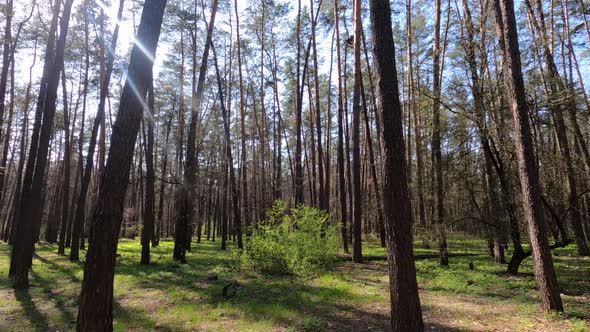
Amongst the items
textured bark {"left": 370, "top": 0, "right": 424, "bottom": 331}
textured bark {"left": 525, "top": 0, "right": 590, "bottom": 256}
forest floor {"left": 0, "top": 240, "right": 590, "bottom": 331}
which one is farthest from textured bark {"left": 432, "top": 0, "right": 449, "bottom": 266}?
textured bark {"left": 370, "top": 0, "right": 424, "bottom": 331}

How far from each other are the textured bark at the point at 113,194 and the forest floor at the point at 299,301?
1753 mm

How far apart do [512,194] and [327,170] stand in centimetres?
1104

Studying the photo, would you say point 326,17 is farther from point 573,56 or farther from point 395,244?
point 395,244

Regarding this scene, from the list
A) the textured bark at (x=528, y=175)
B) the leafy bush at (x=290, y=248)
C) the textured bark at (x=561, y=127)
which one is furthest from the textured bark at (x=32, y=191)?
the textured bark at (x=561, y=127)

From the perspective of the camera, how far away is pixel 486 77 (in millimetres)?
8664

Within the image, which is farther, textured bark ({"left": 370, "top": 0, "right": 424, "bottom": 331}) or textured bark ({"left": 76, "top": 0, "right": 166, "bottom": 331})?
textured bark ({"left": 370, "top": 0, "right": 424, "bottom": 331})

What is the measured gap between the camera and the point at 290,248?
31.5 ft

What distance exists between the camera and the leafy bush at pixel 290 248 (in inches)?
A: 380

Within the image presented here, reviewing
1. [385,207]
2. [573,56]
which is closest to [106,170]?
[385,207]

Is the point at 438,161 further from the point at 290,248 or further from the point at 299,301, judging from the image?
the point at 299,301

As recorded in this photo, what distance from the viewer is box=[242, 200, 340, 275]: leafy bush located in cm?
966

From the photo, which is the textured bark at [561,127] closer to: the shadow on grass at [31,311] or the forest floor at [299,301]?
the forest floor at [299,301]

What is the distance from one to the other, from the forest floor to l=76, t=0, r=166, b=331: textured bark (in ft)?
5.75

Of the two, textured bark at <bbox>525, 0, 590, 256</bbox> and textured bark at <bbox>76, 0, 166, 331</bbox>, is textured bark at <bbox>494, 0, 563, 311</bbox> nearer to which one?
textured bark at <bbox>525, 0, 590, 256</bbox>
